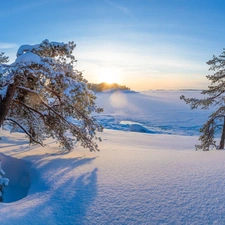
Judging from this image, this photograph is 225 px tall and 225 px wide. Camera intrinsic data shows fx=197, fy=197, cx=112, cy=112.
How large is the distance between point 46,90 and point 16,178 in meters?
2.78

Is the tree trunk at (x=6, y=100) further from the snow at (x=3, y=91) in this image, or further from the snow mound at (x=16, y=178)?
the snow mound at (x=16, y=178)

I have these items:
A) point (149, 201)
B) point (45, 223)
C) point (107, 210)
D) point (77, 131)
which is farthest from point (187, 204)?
point (77, 131)

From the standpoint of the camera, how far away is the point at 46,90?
229 inches

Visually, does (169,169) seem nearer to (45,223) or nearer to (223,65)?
(45,223)

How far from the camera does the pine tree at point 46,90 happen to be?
15.2 ft

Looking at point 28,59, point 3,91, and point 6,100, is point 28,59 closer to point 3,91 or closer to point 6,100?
point 3,91

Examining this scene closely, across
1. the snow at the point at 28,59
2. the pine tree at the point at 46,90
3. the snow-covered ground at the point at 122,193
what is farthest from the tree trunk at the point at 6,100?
the snow-covered ground at the point at 122,193

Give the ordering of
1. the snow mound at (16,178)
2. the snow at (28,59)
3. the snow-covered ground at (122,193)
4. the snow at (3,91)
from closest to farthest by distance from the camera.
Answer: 1. the snow-covered ground at (122,193)
2. the snow at (28,59)
3. the snow at (3,91)
4. the snow mound at (16,178)

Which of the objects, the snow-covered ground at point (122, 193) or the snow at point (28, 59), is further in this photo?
the snow at point (28, 59)

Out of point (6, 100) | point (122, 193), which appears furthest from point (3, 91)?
point (122, 193)

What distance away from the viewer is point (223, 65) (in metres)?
9.71

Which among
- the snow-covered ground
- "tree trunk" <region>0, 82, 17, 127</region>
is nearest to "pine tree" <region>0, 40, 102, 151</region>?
"tree trunk" <region>0, 82, 17, 127</region>

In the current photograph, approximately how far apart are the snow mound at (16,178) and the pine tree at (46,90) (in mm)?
1373

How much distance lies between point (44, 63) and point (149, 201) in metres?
3.73
